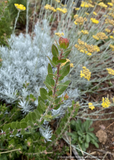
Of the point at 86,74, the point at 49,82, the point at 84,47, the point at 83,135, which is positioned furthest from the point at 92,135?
the point at 49,82

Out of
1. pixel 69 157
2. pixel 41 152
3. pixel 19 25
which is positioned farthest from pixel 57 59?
pixel 19 25

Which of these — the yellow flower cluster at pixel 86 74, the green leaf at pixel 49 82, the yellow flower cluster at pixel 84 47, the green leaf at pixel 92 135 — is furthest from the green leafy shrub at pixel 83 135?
the green leaf at pixel 49 82

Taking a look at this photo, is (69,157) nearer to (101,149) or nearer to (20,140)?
(101,149)

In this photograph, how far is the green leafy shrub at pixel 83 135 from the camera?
1.42 meters

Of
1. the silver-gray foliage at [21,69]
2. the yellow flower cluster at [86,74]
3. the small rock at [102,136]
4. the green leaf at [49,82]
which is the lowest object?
the small rock at [102,136]

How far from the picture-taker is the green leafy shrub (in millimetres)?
1422

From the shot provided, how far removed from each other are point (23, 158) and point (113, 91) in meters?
1.66

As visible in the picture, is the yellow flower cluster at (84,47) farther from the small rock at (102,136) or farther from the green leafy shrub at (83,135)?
the small rock at (102,136)

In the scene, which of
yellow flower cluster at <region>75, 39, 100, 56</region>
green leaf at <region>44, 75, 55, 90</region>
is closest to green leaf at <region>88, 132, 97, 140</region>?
yellow flower cluster at <region>75, 39, 100, 56</region>

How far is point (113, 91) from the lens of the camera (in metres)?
2.10

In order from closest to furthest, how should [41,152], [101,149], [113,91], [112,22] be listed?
[41,152] < [101,149] < [112,22] < [113,91]

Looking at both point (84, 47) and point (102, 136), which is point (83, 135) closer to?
point (102, 136)

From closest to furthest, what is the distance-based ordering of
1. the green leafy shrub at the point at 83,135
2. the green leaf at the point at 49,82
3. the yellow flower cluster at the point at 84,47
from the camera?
the green leaf at the point at 49,82 → the yellow flower cluster at the point at 84,47 → the green leafy shrub at the point at 83,135

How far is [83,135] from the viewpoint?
146 cm
